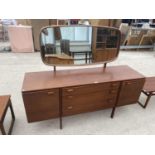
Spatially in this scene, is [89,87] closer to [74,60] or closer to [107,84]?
[107,84]

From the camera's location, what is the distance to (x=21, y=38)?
4504mm

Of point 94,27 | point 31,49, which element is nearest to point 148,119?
point 94,27

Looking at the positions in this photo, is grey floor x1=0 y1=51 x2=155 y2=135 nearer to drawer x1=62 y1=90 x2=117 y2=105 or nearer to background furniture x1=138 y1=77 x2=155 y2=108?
background furniture x1=138 y1=77 x2=155 y2=108

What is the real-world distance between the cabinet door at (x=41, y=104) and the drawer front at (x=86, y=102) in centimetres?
12

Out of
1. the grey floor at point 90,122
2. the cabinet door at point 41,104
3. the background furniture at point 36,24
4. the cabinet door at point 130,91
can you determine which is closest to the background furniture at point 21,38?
the background furniture at point 36,24

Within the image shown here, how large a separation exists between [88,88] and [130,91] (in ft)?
2.20

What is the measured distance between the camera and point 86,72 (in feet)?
6.67

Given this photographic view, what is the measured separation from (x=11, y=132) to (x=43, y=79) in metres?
0.84

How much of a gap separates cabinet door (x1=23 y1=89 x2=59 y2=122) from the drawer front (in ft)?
0.40

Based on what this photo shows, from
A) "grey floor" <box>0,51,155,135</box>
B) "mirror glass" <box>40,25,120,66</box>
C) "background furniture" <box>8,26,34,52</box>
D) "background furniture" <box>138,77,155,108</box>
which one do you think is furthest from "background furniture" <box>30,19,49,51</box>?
"background furniture" <box>138,77,155,108</box>

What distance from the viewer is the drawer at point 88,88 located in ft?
5.55
